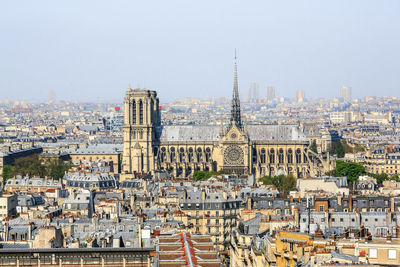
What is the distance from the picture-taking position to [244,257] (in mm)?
52719

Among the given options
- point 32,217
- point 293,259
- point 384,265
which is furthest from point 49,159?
point 384,265

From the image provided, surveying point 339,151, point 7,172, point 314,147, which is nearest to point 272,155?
point 339,151

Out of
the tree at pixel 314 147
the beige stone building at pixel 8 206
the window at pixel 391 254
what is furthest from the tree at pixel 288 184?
the tree at pixel 314 147

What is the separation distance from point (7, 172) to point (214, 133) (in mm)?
30676

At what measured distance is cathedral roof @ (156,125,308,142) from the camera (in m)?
142

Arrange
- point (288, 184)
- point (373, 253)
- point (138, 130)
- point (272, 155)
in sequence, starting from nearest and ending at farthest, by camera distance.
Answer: point (373, 253) → point (288, 184) → point (138, 130) → point (272, 155)

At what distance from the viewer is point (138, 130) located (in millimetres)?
139625

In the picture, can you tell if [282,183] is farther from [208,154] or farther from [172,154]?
[172,154]

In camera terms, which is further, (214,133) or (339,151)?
(339,151)

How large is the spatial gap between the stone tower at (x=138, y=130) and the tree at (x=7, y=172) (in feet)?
53.6

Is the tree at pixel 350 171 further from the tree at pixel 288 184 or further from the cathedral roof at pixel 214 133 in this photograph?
the cathedral roof at pixel 214 133

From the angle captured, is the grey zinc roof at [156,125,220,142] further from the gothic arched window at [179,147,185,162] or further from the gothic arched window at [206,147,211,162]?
the gothic arched window at [179,147,185,162]

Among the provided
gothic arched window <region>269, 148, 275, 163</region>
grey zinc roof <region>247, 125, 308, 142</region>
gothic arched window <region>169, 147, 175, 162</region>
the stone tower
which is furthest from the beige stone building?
grey zinc roof <region>247, 125, 308, 142</region>

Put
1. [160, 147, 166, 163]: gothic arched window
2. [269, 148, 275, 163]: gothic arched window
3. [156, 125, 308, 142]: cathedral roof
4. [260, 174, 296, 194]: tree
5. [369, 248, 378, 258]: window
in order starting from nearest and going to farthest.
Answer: [369, 248, 378, 258]: window < [260, 174, 296, 194]: tree < [269, 148, 275, 163]: gothic arched window < [160, 147, 166, 163]: gothic arched window < [156, 125, 308, 142]: cathedral roof
